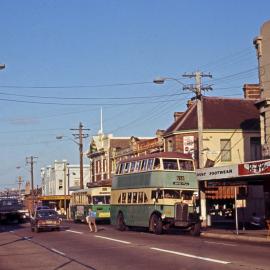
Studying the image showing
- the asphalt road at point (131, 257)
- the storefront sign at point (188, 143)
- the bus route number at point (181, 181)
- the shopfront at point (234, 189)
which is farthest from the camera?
the storefront sign at point (188, 143)

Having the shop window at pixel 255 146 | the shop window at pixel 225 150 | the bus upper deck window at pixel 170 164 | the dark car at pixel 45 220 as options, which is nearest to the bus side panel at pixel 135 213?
the bus upper deck window at pixel 170 164

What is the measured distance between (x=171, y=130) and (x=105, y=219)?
11.5 m

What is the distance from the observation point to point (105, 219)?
50500mm

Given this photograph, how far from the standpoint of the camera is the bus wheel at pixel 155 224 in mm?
33219

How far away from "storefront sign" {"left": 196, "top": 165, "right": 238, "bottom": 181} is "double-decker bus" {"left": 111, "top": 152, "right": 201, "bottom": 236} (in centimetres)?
138

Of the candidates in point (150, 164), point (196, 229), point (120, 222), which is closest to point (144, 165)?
point (150, 164)

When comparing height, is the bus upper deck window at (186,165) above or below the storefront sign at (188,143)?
below

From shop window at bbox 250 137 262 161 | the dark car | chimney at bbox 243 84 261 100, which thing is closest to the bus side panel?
the dark car

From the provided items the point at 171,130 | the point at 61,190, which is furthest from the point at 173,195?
the point at 61,190

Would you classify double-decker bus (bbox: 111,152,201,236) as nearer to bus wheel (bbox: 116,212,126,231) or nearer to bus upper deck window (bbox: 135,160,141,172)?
bus upper deck window (bbox: 135,160,141,172)

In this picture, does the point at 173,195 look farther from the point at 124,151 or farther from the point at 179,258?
the point at 124,151

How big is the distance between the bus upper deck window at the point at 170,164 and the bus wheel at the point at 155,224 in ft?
8.97

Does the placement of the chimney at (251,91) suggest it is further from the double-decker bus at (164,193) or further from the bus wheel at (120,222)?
the double-decker bus at (164,193)

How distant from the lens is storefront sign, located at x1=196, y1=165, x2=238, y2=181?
33.2m
